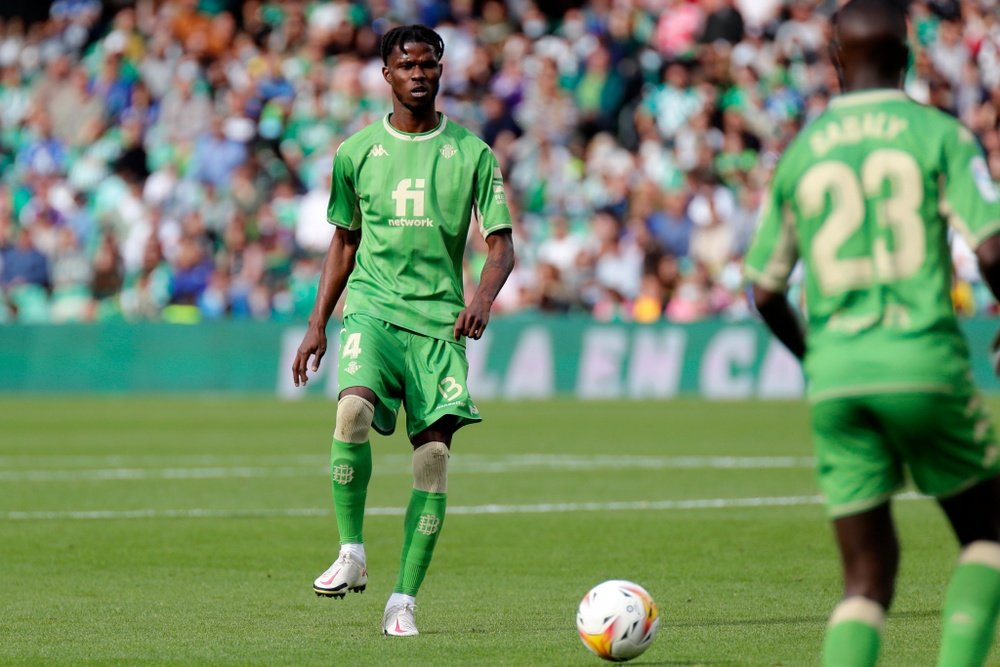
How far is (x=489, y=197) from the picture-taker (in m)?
8.24

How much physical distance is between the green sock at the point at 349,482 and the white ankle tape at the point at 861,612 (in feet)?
10.8

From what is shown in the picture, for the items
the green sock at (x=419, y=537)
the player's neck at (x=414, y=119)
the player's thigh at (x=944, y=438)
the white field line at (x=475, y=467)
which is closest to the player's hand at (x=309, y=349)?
the green sock at (x=419, y=537)

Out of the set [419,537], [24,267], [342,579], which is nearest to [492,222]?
[419,537]

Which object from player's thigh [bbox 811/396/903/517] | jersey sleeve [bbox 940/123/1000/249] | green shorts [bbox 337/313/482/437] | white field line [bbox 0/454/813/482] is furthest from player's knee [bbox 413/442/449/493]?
white field line [bbox 0/454/813/482]

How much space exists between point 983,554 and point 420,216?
3723 millimetres

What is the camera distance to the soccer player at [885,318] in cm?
500

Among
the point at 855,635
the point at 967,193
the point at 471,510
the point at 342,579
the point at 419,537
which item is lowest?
the point at 471,510

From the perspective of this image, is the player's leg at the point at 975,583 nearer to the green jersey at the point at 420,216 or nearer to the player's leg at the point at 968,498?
the player's leg at the point at 968,498

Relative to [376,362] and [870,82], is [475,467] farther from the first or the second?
[870,82]

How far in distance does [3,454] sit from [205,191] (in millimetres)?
10552

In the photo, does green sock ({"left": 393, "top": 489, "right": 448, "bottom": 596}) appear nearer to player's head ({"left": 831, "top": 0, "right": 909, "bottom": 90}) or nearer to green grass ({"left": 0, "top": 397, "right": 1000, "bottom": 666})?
green grass ({"left": 0, "top": 397, "right": 1000, "bottom": 666})

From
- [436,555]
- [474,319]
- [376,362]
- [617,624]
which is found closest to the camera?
[617,624]

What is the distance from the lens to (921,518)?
12211 mm

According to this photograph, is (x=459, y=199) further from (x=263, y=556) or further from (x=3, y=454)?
(x=3, y=454)
